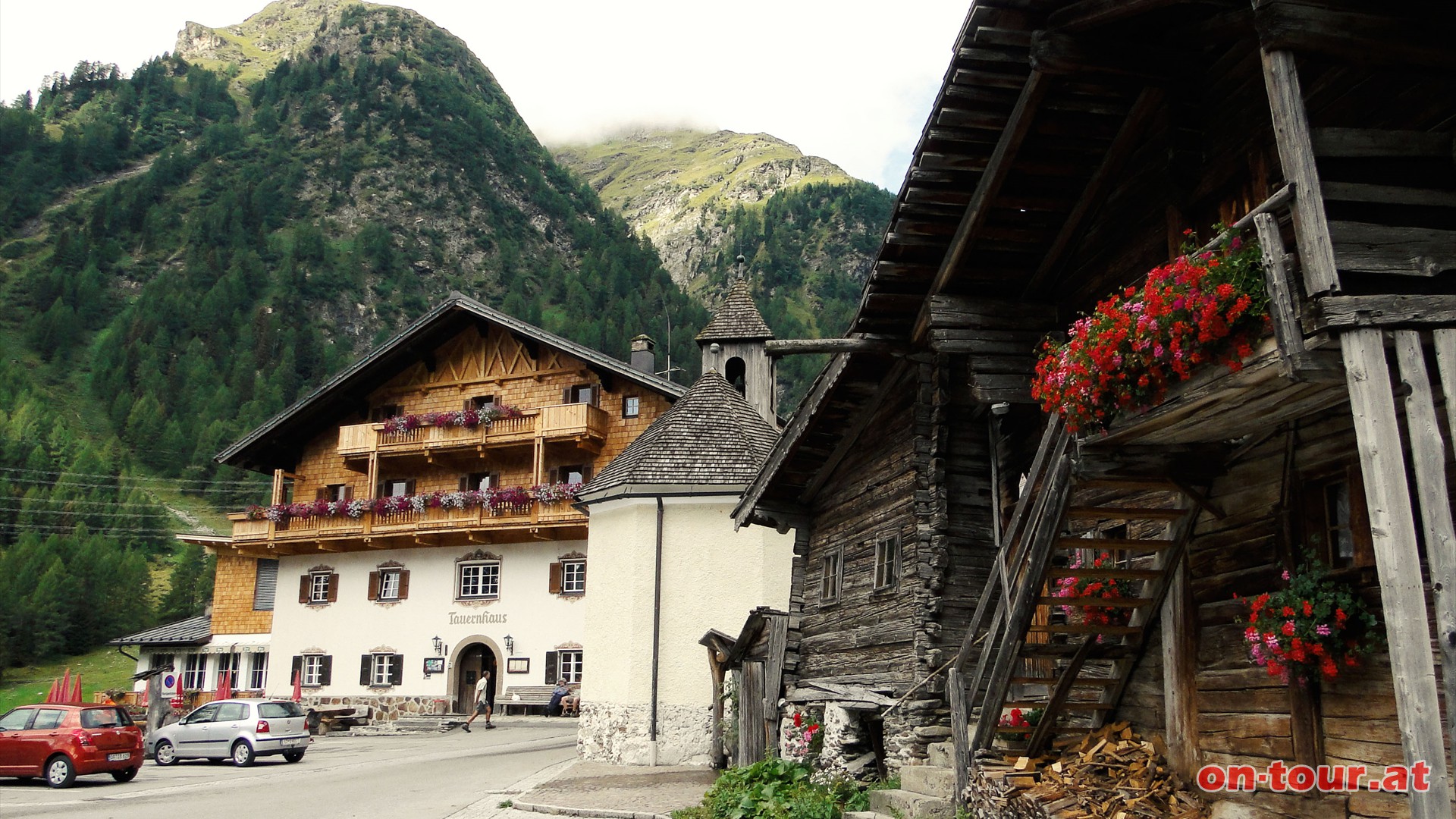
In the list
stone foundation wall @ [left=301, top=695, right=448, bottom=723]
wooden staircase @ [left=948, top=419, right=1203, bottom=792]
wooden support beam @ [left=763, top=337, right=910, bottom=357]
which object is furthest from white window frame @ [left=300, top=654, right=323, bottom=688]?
wooden staircase @ [left=948, top=419, right=1203, bottom=792]

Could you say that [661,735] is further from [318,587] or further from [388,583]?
[318,587]

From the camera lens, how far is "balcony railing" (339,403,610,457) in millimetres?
34750

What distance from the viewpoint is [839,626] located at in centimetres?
1573

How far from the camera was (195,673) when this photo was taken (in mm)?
40031

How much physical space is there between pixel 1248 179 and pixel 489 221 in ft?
382

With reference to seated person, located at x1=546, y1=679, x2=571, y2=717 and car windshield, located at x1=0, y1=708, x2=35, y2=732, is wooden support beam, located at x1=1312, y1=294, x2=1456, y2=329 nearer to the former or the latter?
car windshield, located at x1=0, y1=708, x2=35, y2=732

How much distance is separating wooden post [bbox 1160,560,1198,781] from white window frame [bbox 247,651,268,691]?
119 feet

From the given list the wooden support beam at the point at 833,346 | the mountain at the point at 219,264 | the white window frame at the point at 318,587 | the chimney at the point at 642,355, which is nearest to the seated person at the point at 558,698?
the white window frame at the point at 318,587

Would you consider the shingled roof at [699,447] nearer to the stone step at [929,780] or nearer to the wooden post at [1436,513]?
the stone step at [929,780]

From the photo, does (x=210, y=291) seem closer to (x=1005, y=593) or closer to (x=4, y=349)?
(x=4, y=349)

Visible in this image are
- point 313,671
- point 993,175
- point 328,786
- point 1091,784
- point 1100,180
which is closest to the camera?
point 1091,784

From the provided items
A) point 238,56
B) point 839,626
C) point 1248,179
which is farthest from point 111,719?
point 238,56

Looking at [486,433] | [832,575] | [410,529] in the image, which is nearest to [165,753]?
[410,529]

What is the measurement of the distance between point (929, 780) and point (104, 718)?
15473mm
